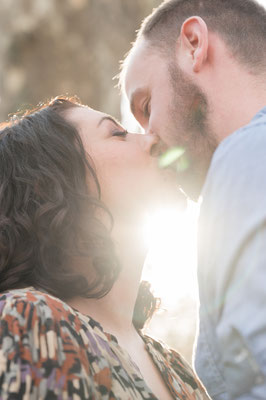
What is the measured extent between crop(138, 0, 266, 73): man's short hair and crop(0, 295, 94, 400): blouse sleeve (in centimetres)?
142

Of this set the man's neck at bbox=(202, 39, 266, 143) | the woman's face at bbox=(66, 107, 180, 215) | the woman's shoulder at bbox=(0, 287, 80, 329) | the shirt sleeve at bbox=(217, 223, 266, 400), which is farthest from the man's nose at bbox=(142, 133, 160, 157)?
the shirt sleeve at bbox=(217, 223, 266, 400)

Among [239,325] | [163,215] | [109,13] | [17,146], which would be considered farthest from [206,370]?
[109,13]

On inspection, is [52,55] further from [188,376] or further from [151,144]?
[188,376]

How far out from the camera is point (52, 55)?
19.2 feet

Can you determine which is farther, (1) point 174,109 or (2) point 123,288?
(1) point 174,109

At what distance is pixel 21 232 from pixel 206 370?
91cm

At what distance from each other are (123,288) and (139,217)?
0.30m

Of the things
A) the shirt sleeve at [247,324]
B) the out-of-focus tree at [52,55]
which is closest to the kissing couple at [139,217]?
the shirt sleeve at [247,324]

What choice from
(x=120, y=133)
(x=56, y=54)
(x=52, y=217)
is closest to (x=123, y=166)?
(x=120, y=133)

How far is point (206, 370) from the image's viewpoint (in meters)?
1.19

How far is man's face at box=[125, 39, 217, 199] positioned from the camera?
2.21 metres

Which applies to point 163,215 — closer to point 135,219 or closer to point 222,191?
point 135,219

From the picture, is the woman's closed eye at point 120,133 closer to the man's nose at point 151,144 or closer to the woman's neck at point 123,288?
the man's nose at point 151,144

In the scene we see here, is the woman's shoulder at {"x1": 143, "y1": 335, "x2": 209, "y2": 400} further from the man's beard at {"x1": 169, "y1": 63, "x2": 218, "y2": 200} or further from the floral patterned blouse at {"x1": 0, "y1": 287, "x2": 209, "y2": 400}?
the man's beard at {"x1": 169, "y1": 63, "x2": 218, "y2": 200}
